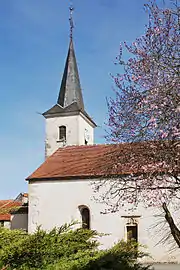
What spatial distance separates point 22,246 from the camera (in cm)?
652

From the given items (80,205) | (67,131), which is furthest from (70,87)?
(80,205)

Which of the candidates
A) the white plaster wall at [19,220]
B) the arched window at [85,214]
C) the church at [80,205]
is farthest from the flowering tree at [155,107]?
the white plaster wall at [19,220]

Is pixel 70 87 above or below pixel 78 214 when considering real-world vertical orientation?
above

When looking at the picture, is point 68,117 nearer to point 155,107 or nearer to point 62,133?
point 62,133

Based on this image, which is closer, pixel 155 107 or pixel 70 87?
pixel 155 107

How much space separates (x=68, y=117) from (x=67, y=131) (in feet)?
4.47

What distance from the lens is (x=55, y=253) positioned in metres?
7.18

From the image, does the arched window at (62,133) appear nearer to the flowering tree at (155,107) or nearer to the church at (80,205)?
the church at (80,205)

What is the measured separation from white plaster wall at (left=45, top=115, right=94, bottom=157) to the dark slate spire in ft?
4.75

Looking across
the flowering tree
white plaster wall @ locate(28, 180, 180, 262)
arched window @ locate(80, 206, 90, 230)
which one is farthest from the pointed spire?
the flowering tree

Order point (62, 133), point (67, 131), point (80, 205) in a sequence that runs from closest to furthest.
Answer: point (80, 205) < point (67, 131) < point (62, 133)

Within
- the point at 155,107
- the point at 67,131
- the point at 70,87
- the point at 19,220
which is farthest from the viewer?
the point at 70,87

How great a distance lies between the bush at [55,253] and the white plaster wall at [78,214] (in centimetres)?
1368

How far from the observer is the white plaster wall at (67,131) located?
1318 inches
